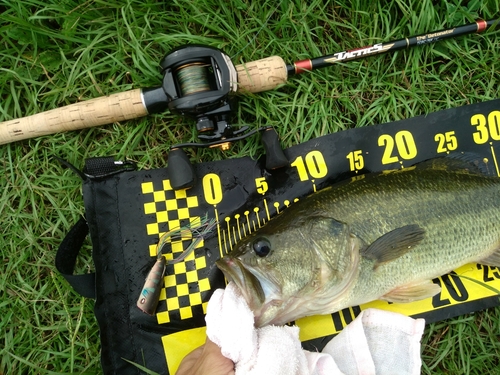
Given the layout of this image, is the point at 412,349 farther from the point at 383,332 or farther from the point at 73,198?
the point at 73,198

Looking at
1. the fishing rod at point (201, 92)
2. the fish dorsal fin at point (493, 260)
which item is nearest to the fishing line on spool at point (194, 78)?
the fishing rod at point (201, 92)

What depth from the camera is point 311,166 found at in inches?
117

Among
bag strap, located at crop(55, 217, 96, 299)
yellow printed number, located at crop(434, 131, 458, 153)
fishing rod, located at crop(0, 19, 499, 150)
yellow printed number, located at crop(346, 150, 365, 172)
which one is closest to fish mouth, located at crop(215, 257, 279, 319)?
fishing rod, located at crop(0, 19, 499, 150)

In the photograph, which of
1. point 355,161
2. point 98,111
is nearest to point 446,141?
point 355,161

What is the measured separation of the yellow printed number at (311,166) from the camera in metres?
2.96

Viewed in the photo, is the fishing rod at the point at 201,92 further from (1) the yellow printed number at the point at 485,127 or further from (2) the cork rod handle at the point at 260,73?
(1) the yellow printed number at the point at 485,127

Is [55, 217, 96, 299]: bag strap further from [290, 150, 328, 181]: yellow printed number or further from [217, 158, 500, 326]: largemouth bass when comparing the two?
[290, 150, 328, 181]: yellow printed number

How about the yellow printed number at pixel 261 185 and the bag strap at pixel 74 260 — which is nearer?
the bag strap at pixel 74 260

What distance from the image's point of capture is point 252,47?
3.07 m

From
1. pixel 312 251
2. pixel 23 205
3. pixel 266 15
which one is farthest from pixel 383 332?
pixel 23 205

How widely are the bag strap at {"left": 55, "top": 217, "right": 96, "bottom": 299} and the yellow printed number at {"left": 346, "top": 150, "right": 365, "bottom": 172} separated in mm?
1945

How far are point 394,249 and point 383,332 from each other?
0.60 metres

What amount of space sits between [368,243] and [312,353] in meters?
0.76

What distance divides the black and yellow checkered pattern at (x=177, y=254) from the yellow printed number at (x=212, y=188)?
90 millimetres
